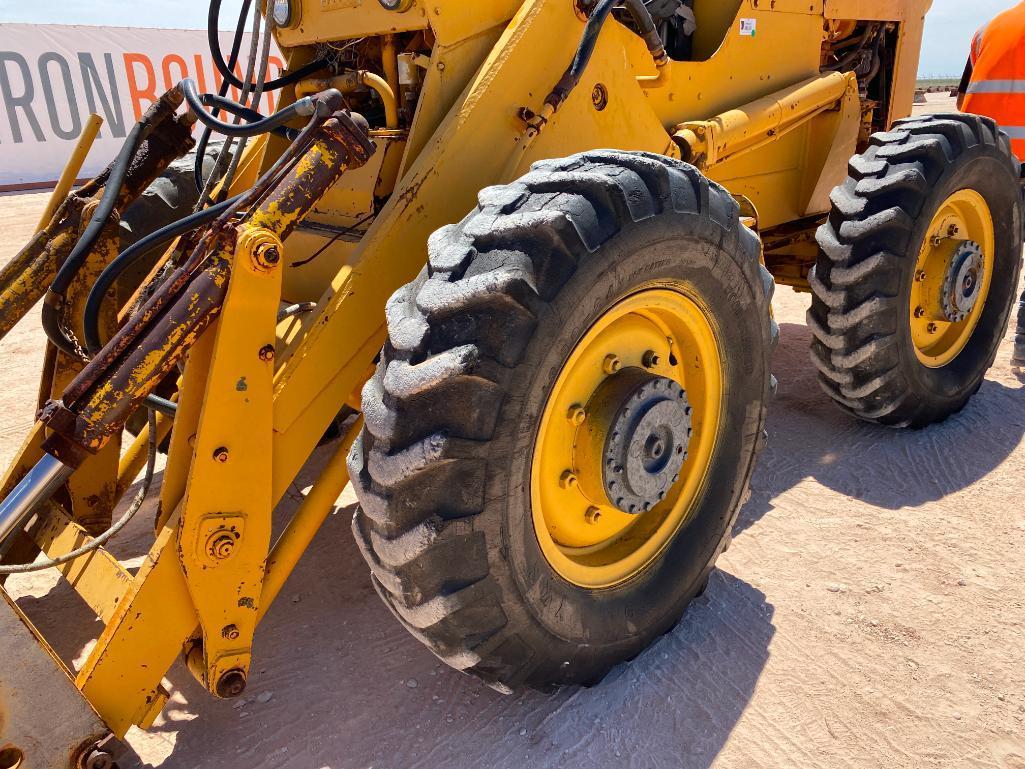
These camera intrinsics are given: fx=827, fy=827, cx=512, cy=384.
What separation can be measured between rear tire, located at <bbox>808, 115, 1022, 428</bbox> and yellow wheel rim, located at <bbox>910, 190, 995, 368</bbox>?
5 cm

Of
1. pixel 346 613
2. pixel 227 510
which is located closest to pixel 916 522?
pixel 346 613

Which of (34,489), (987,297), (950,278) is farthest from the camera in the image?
(987,297)

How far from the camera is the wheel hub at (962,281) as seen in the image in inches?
167

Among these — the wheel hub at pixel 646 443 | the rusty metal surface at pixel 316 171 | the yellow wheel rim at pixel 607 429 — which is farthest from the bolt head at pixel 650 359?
the rusty metal surface at pixel 316 171

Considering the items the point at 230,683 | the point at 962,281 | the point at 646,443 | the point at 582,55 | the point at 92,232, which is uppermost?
the point at 582,55

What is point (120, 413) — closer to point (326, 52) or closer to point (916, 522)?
point (326, 52)

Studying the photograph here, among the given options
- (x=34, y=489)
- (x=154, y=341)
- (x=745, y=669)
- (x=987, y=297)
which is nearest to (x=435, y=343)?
(x=154, y=341)

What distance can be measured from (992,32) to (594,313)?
18.2 ft

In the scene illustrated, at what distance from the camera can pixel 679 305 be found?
8.74 feet

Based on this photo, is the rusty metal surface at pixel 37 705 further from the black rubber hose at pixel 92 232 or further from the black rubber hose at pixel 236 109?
the black rubber hose at pixel 236 109

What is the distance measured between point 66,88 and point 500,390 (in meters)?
15.1

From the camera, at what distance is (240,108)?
2.74 m

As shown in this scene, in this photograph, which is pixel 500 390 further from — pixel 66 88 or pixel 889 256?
pixel 66 88

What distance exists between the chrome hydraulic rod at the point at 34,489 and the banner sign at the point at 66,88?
1212cm
